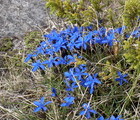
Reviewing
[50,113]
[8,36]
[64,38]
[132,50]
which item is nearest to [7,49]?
[8,36]

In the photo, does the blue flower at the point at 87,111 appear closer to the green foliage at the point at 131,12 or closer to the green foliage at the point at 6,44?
the green foliage at the point at 131,12

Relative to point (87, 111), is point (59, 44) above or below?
above

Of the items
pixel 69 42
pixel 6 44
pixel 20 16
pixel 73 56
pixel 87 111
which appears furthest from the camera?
pixel 20 16

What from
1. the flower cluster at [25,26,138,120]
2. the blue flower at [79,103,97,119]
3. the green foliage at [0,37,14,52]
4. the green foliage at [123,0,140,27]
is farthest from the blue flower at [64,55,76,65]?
the green foliage at [0,37,14,52]

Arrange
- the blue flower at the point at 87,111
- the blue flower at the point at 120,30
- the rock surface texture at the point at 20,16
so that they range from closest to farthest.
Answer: the blue flower at the point at 87,111 → the blue flower at the point at 120,30 → the rock surface texture at the point at 20,16

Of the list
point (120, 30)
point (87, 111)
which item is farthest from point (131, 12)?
point (87, 111)

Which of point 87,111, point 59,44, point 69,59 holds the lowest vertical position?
point 87,111

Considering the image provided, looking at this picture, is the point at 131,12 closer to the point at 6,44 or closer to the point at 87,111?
the point at 87,111

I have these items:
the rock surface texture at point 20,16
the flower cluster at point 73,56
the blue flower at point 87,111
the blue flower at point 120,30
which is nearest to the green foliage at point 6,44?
the rock surface texture at point 20,16
